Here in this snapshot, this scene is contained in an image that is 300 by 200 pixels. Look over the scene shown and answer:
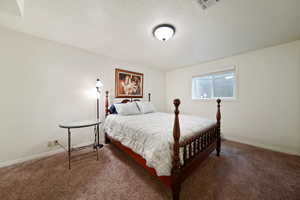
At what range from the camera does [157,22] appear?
173 centimetres

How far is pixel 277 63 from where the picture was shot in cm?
238

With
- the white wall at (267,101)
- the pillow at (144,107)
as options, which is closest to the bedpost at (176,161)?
the pillow at (144,107)

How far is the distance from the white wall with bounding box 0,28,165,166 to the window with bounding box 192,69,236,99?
3238 millimetres

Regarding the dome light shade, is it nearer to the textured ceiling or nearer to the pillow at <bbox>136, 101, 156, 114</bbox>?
the textured ceiling

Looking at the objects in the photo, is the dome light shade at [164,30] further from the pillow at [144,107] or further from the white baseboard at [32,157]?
the white baseboard at [32,157]

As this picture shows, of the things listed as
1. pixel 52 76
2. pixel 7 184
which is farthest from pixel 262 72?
pixel 7 184

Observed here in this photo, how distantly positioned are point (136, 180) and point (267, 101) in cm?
326

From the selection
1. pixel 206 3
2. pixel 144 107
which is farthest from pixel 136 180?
pixel 206 3

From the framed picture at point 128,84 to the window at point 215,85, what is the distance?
192 centimetres

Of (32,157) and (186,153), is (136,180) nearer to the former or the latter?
(186,153)

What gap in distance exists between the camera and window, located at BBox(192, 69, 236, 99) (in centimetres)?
307

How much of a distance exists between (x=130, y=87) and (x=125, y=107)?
Answer: 995mm

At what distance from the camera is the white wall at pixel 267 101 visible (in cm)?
224

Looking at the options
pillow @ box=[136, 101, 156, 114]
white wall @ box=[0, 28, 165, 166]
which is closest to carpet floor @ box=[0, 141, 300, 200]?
white wall @ box=[0, 28, 165, 166]
